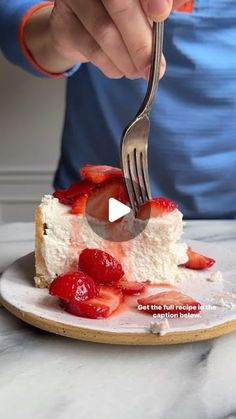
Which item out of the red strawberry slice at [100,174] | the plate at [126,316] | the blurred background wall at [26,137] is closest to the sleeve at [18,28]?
the red strawberry slice at [100,174]

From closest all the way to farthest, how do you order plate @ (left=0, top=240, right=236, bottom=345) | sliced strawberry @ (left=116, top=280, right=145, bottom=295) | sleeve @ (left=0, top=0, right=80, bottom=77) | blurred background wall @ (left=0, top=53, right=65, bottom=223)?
plate @ (left=0, top=240, right=236, bottom=345) → sliced strawberry @ (left=116, top=280, right=145, bottom=295) → sleeve @ (left=0, top=0, right=80, bottom=77) → blurred background wall @ (left=0, top=53, right=65, bottom=223)

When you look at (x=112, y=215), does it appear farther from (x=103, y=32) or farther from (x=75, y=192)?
(x=103, y=32)

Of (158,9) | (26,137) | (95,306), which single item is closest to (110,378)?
(95,306)

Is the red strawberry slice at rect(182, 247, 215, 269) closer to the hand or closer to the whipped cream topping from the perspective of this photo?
the whipped cream topping

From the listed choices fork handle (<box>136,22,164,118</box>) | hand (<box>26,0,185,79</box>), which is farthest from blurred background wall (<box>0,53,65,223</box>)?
fork handle (<box>136,22,164,118</box>)

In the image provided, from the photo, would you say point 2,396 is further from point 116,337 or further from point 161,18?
point 161,18

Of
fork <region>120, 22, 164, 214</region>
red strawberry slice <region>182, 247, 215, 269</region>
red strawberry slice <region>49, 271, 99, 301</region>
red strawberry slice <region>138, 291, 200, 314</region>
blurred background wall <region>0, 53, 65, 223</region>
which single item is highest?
fork <region>120, 22, 164, 214</region>
